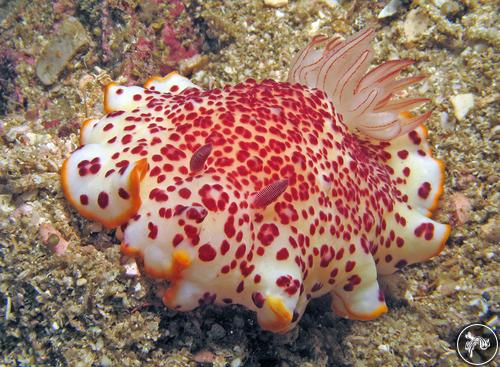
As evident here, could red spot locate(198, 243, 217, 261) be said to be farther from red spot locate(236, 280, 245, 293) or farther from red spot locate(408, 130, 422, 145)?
red spot locate(408, 130, 422, 145)

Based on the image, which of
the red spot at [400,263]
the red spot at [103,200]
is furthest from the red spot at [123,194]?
the red spot at [400,263]

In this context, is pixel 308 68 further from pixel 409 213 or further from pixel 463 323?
pixel 463 323

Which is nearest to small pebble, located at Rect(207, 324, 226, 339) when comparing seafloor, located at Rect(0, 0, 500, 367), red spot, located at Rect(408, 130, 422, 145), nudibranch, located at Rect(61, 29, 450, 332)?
seafloor, located at Rect(0, 0, 500, 367)

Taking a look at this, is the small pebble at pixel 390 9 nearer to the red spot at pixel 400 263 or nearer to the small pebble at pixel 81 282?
the red spot at pixel 400 263

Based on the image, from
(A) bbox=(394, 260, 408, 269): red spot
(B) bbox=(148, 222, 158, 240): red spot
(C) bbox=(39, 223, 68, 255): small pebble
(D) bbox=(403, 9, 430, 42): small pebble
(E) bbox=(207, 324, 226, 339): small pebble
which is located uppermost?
(D) bbox=(403, 9, 430, 42): small pebble

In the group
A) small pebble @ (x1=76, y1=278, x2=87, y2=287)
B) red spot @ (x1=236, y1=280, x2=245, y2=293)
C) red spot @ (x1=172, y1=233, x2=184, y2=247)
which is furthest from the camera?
small pebble @ (x1=76, y1=278, x2=87, y2=287)

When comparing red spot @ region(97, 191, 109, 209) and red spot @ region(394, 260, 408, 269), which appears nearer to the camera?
red spot @ region(97, 191, 109, 209)

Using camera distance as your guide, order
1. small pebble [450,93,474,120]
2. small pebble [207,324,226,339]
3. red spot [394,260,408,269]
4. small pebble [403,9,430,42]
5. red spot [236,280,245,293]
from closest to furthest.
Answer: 1. red spot [236,280,245,293]
2. small pebble [207,324,226,339]
3. red spot [394,260,408,269]
4. small pebble [450,93,474,120]
5. small pebble [403,9,430,42]

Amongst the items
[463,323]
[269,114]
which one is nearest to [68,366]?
[269,114]
